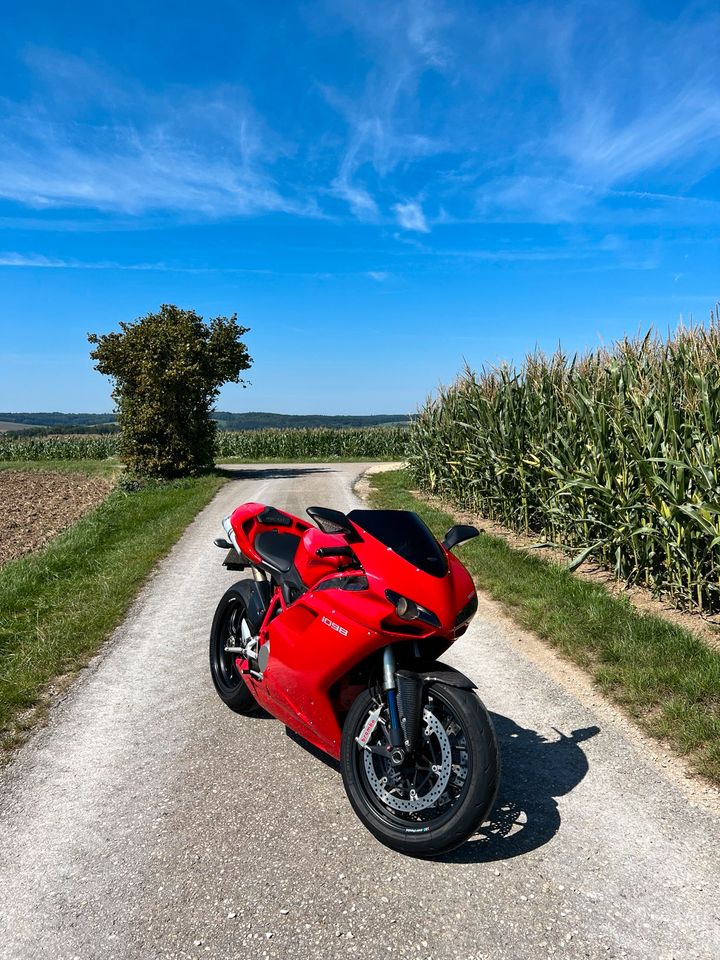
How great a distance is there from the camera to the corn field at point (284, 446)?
143 ft

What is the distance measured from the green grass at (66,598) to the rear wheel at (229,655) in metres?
1.19

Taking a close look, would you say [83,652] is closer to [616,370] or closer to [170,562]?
[170,562]

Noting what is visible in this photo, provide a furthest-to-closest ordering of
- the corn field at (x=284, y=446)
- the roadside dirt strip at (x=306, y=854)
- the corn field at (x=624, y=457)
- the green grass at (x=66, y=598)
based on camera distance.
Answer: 1. the corn field at (x=284, y=446)
2. the corn field at (x=624, y=457)
3. the green grass at (x=66, y=598)
4. the roadside dirt strip at (x=306, y=854)

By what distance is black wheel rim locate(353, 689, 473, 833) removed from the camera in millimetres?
2885

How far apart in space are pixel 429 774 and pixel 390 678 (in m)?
0.45

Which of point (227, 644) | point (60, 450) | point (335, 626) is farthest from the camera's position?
point (60, 450)

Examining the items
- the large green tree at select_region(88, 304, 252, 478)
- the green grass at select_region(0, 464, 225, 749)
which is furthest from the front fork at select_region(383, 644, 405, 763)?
the large green tree at select_region(88, 304, 252, 478)

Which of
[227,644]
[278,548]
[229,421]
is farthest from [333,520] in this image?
[229,421]

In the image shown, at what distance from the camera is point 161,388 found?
78.5ft

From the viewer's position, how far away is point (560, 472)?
29.1 ft

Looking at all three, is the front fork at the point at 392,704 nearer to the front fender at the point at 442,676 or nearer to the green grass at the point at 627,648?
the front fender at the point at 442,676

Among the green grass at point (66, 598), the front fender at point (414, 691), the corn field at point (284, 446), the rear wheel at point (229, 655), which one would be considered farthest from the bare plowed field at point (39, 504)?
the corn field at point (284, 446)

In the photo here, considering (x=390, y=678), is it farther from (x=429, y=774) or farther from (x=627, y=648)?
(x=627, y=648)

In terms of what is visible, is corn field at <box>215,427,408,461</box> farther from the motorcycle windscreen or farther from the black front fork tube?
the black front fork tube
